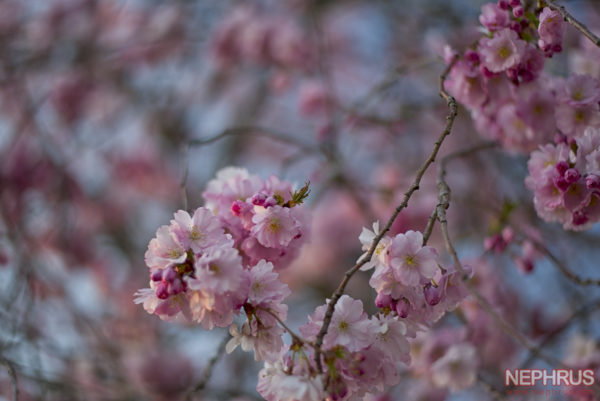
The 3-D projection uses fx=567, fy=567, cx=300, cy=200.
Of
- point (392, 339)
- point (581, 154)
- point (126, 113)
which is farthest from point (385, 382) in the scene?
point (126, 113)

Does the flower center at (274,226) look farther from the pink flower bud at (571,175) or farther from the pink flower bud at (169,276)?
the pink flower bud at (571,175)

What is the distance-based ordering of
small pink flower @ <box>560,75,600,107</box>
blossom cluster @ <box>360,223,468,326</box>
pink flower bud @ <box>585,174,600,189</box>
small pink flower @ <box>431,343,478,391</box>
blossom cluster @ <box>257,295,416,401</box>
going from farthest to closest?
small pink flower @ <box>431,343,478,391</box> < small pink flower @ <box>560,75,600,107</box> < pink flower bud @ <box>585,174,600,189</box> < blossom cluster @ <box>360,223,468,326</box> < blossom cluster @ <box>257,295,416,401</box>

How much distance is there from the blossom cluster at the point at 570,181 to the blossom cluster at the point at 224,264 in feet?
2.04

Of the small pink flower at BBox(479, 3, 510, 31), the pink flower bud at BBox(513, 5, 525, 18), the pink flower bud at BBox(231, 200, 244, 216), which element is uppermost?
the small pink flower at BBox(479, 3, 510, 31)

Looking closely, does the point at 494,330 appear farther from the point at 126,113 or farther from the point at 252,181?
the point at 126,113

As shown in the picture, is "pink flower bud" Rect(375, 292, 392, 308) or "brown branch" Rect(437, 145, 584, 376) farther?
"pink flower bud" Rect(375, 292, 392, 308)

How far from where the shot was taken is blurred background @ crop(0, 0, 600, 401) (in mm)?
2314

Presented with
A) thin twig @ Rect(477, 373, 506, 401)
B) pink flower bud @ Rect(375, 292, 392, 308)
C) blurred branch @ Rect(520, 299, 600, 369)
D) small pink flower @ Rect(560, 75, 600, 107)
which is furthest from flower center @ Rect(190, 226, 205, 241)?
blurred branch @ Rect(520, 299, 600, 369)

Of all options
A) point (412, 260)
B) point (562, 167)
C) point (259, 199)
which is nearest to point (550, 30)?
point (562, 167)

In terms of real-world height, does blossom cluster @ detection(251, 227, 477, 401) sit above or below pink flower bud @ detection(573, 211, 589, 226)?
below

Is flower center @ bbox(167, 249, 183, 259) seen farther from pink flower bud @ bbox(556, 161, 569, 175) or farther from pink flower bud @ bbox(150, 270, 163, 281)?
pink flower bud @ bbox(556, 161, 569, 175)

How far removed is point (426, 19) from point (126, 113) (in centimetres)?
251

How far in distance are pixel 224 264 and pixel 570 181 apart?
844mm

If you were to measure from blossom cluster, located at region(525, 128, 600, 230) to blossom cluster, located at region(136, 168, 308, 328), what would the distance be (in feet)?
2.04
